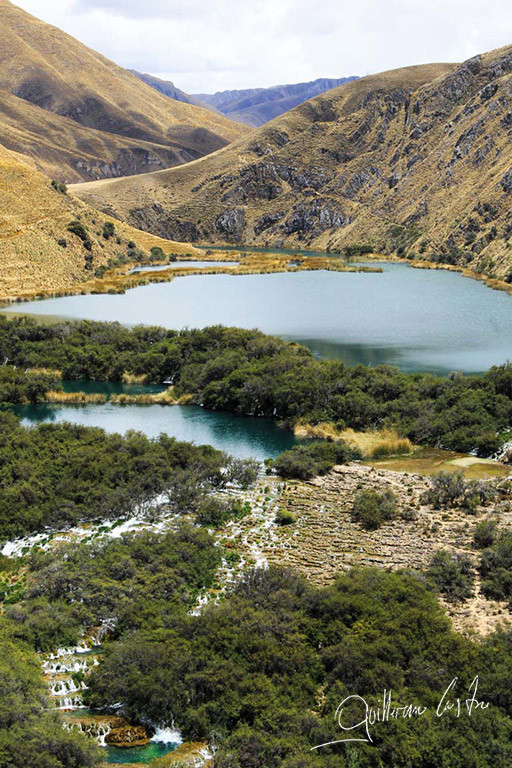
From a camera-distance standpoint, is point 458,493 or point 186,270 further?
point 186,270

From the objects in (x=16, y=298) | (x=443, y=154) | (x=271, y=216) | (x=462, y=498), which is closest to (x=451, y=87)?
(x=443, y=154)

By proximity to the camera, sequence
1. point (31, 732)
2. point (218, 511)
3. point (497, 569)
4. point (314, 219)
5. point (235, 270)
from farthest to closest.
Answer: point (314, 219), point (235, 270), point (218, 511), point (497, 569), point (31, 732)

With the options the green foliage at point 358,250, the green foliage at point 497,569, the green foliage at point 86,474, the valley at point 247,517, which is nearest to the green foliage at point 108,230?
the valley at point 247,517

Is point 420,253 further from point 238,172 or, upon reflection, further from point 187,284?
point 238,172

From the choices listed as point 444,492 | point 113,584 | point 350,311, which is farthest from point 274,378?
point 350,311

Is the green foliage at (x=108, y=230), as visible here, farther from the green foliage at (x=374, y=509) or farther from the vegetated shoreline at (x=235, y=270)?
the green foliage at (x=374, y=509)

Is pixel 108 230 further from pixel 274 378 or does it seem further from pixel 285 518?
pixel 285 518
